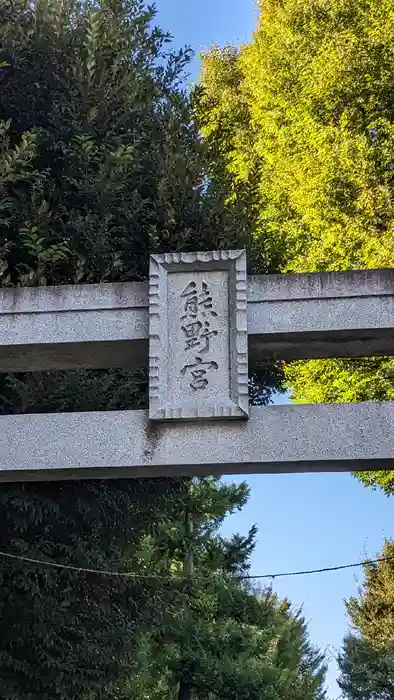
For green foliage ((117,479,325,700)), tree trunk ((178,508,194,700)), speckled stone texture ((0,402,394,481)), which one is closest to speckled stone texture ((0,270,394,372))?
speckled stone texture ((0,402,394,481))

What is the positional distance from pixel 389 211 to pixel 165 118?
171 inches

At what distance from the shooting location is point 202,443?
4.20 m

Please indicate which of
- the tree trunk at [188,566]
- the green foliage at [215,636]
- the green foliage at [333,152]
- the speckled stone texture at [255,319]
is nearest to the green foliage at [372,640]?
the green foliage at [215,636]

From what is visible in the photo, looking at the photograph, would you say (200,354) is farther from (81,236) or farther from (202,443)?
(81,236)

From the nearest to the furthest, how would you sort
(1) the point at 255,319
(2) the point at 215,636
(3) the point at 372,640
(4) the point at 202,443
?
(4) the point at 202,443, (1) the point at 255,319, (2) the point at 215,636, (3) the point at 372,640

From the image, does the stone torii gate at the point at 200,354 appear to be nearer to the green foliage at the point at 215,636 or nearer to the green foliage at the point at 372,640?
the green foliage at the point at 215,636

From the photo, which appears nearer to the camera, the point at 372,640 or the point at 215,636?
the point at 215,636

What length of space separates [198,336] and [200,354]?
0.39 feet

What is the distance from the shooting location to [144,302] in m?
4.60

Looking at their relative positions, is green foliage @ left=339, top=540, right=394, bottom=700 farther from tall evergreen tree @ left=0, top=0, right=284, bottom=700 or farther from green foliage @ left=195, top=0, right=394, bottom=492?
tall evergreen tree @ left=0, top=0, right=284, bottom=700

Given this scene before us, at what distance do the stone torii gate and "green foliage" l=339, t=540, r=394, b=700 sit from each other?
12.0m

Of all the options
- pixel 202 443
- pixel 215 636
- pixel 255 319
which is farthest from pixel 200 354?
pixel 215 636

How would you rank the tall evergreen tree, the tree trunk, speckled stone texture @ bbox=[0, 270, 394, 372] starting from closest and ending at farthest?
speckled stone texture @ bbox=[0, 270, 394, 372], the tall evergreen tree, the tree trunk

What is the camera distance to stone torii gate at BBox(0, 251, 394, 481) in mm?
4188
